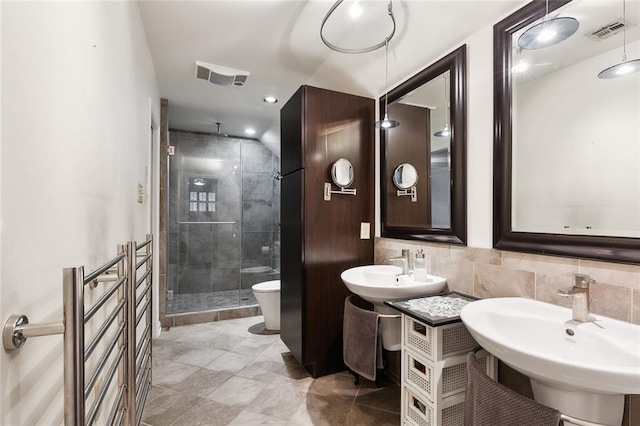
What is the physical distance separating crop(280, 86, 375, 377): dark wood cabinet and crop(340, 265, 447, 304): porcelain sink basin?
340 millimetres

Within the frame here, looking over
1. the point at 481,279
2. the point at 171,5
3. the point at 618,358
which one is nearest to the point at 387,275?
the point at 481,279

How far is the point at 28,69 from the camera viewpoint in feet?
2.08

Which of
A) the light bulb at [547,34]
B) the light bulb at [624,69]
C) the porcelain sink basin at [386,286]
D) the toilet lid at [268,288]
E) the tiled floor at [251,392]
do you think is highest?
the light bulb at [547,34]

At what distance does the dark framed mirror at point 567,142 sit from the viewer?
43.7 inches

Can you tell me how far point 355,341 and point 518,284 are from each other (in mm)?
999

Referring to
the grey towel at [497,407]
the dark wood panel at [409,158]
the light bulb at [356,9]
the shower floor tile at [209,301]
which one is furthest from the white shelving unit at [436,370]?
the shower floor tile at [209,301]

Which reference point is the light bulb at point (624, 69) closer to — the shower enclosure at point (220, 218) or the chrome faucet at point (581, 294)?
the chrome faucet at point (581, 294)

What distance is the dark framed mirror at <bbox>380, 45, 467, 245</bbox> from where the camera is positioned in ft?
5.72

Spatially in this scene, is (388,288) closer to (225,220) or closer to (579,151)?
(579,151)

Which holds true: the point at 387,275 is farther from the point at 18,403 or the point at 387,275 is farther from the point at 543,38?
the point at 18,403

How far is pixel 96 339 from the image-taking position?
78 centimetres

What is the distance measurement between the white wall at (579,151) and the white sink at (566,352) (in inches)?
14.2

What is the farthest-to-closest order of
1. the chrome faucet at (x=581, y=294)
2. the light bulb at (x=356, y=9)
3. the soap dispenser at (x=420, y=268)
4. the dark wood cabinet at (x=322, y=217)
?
the dark wood cabinet at (x=322, y=217) → the soap dispenser at (x=420, y=268) → the light bulb at (x=356, y=9) → the chrome faucet at (x=581, y=294)

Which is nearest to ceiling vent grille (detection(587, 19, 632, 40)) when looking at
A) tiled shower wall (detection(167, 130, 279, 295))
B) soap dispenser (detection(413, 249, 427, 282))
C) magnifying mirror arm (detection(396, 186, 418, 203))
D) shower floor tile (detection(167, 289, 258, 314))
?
magnifying mirror arm (detection(396, 186, 418, 203))
